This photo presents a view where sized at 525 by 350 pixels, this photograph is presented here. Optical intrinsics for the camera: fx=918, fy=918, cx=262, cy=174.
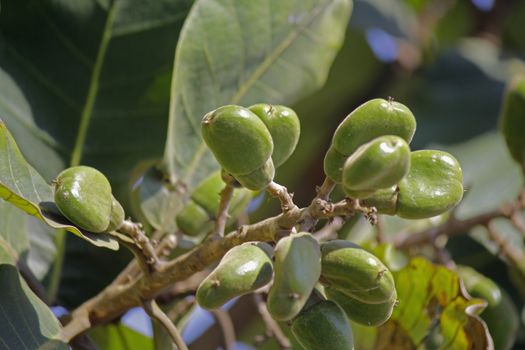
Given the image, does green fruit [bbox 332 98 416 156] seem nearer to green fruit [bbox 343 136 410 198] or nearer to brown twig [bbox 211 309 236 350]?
green fruit [bbox 343 136 410 198]

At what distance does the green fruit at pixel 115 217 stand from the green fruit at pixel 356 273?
30 cm

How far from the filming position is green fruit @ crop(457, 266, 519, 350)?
1.66 metres

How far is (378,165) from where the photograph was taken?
1031 millimetres

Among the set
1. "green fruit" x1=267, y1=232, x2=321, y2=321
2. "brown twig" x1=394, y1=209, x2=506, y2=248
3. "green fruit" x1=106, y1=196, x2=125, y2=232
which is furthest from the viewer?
"brown twig" x1=394, y1=209, x2=506, y2=248

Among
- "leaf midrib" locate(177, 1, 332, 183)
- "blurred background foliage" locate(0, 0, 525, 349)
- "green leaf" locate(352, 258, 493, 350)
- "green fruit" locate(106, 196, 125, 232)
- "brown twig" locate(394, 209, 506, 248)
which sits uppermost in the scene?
"green fruit" locate(106, 196, 125, 232)

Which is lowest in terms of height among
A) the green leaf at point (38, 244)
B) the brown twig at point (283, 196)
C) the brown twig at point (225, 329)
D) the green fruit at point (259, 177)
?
the brown twig at point (225, 329)

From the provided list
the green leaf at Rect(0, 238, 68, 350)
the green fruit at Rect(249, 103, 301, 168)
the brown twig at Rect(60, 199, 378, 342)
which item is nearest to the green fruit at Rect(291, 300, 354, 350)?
the brown twig at Rect(60, 199, 378, 342)

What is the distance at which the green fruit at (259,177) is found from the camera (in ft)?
3.83

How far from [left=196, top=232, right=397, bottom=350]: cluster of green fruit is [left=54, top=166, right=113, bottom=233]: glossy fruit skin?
21cm

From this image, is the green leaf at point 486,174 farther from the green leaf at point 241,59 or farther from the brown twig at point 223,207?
the brown twig at point 223,207

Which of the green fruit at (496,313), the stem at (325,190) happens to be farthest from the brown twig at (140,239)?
the green fruit at (496,313)

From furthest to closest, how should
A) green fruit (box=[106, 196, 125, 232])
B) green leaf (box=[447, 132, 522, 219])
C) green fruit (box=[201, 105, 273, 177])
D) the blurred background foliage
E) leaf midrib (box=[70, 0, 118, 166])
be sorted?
green leaf (box=[447, 132, 522, 219]), the blurred background foliage, leaf midrib (box=[70, 0, 118, 166]), green fruit (box=[106, 196, 125, 232]), green fruit (box=[201, 105, 273, 177])

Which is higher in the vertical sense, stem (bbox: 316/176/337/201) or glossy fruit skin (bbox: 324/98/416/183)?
glossy fruit skin (bbox: 324/98/416/183)

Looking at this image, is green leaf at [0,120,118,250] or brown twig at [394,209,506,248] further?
brown twig at [394,209,506,248]
